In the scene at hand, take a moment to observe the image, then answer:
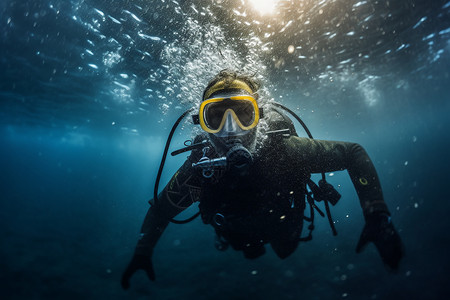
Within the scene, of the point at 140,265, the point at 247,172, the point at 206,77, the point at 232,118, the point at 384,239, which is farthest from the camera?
the point at 206,77

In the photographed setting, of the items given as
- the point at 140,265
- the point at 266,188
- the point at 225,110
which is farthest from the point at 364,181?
the point at 140,265

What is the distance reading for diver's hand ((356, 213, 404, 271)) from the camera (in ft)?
6.95

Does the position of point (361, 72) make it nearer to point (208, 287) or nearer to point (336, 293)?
point (336, 293)

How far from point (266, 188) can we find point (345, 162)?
1.19 metres

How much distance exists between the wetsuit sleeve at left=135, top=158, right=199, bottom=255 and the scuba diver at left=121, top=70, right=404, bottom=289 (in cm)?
2

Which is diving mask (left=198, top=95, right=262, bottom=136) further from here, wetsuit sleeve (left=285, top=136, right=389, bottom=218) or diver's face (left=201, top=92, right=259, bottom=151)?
wetsuit sleeve (left=285, top=136, right=389, bottom=218)

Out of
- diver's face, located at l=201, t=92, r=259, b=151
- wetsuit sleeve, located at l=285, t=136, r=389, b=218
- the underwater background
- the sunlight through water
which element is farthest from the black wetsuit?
the sunlight through water

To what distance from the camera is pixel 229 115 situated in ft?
10.1

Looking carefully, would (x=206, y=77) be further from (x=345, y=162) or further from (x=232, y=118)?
(x=345, y=162)

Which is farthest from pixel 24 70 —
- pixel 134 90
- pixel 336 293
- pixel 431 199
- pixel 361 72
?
pixel 431 199

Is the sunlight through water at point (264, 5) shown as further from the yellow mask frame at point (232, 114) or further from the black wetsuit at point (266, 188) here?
the yellow mask frame at point (232, 114)

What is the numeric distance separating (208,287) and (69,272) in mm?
7328

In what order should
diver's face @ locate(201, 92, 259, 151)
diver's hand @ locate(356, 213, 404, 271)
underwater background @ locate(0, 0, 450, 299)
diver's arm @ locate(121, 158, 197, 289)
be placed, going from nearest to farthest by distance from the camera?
diver's hand @ locate(356, 213, 404, 271), diver's face @ locate(201, 92, 259, 151), diver's arm @ locate(121, 158, 197, 289), underwater background @ locate(0, 0, 450, 299)

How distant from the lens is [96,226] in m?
19.0
